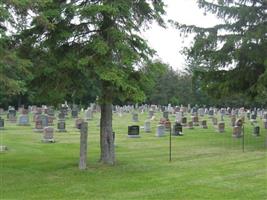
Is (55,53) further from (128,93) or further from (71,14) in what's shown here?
(128,93)

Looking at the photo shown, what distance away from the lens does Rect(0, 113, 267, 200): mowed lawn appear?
12.7 m

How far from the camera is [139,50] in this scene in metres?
17.0

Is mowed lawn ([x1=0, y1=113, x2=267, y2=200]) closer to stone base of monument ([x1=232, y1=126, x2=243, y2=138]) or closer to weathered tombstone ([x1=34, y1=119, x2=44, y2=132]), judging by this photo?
stone base of monument ([x1=232, y1=126, x2=243, y2=138])

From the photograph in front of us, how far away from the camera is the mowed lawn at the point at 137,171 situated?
12742 millimetres

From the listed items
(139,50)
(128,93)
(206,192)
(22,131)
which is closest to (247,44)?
(139,50)

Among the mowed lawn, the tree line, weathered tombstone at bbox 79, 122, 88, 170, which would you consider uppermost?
the tree line

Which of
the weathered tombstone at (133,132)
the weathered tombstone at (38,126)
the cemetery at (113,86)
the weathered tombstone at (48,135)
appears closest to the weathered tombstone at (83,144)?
the cemetery at (113,86)

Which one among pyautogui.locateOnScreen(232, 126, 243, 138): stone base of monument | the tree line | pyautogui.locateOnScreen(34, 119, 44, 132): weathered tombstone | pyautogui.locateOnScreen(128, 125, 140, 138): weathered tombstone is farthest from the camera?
pyautogui.locateOnScreen(34, 119, 44, 132): weathered tombstone

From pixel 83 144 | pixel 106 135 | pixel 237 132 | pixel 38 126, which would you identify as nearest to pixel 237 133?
pixel 237 132

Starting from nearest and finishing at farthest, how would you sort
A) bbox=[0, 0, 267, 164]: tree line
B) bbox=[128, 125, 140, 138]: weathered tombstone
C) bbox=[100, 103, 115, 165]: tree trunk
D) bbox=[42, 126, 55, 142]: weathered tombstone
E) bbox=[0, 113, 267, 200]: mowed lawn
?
bbox=[0, 113, 267, 200]: mowed lawn
bbox=[0, 0, 267, 164]: tree line
bbox=[100, 103, 115, 165]: tree trunk
bbox=[42, 126, 55, 142]: weathered tombstone
bbox=[128, 125, 140, 138]: weathered tombstone

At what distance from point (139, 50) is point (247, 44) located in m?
8.56

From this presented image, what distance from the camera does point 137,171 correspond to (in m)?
16.4

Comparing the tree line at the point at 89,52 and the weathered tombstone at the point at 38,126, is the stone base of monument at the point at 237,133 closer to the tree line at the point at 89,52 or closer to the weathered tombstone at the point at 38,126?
the weathered tombstone at the point at 38,126

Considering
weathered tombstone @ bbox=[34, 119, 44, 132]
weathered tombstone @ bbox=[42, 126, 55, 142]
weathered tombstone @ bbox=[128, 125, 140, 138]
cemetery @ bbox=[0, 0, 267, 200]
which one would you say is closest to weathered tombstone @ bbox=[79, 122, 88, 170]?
cemetery @ bbox=[0, 0, 267, 200]
